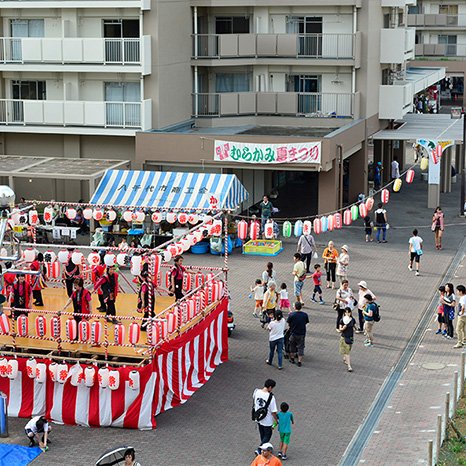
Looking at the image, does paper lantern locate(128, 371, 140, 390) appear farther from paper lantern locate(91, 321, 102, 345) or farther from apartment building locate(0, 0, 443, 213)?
apartment building locate(0, 0, 443, 213)

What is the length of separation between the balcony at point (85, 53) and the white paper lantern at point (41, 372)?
2167cm

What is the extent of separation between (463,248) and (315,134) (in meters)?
7.93

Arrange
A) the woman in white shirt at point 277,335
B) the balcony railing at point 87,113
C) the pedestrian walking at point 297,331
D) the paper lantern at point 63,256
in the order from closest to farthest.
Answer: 1. the woman in white shirt at point 277,335
2. the paper lantern at point 63,256
3. the pedestrian walking at point 297,331
4. the balcony railing at point 87,113

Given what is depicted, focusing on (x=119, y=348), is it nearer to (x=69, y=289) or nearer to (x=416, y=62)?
(x=69, y=289)

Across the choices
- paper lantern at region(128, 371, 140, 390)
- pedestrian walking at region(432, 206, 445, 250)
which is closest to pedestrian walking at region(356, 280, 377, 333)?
paper lantern at region(128, 371, 140, 390)

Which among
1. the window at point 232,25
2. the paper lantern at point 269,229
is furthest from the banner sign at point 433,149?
the paper lantern at point 269,229

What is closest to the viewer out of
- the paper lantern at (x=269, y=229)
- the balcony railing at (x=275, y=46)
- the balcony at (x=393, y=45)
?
the paper lantern at (x=269, y=229)

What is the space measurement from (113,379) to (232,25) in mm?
28271

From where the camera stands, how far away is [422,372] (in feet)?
86.6

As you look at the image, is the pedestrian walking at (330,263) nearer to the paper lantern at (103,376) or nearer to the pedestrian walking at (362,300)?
the pedestrian walking at (362,300)

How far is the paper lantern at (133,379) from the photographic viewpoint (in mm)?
22453

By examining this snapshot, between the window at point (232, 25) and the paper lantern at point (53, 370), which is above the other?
the window at point (232, 25)

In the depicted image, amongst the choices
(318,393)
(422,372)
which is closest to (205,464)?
(318,393)

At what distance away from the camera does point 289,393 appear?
24.9 metres
